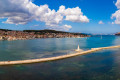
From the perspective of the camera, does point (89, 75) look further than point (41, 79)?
Yes

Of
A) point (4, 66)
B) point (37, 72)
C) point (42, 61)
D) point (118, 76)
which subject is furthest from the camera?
point (42, 61)

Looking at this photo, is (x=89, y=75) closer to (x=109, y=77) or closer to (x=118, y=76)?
(x=109, y=77)

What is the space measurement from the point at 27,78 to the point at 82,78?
37.0ft

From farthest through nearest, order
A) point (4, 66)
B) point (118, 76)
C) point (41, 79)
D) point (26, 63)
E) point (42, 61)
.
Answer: point (42, 61), point (26, 63), point (4, 66), point (118, 76), point (41, 79)

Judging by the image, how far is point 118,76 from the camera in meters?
23.8

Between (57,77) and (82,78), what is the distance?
5163 millimetres

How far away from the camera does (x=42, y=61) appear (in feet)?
113

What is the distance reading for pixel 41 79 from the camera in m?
22.1

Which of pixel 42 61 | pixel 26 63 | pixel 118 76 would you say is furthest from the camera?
pixel 42 61

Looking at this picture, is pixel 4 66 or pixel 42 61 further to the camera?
pixel 42 61

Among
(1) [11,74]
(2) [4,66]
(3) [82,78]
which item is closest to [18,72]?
(1) [11,74]

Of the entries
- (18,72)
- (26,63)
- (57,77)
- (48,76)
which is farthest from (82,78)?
(26,63)

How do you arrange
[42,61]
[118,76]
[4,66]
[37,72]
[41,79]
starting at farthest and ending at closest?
[42,61], [4,66], [37,72], [118,76], [41,79]

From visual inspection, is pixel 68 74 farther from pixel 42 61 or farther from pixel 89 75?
pixel 42 61
